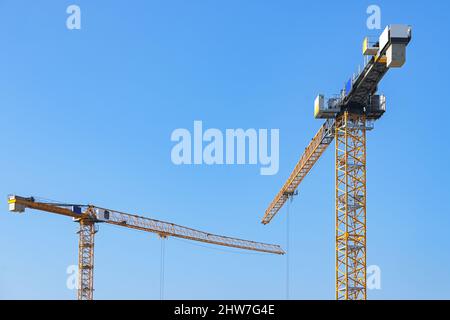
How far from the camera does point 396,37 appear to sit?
209 feet

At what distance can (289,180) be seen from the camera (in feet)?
371

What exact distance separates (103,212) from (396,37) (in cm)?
6664

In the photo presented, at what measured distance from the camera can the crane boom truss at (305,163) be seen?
282ft

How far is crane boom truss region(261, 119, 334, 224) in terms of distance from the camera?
282 ft

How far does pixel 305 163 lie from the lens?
99.2 meters

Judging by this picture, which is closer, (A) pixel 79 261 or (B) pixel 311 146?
(B) pixel 311 146
